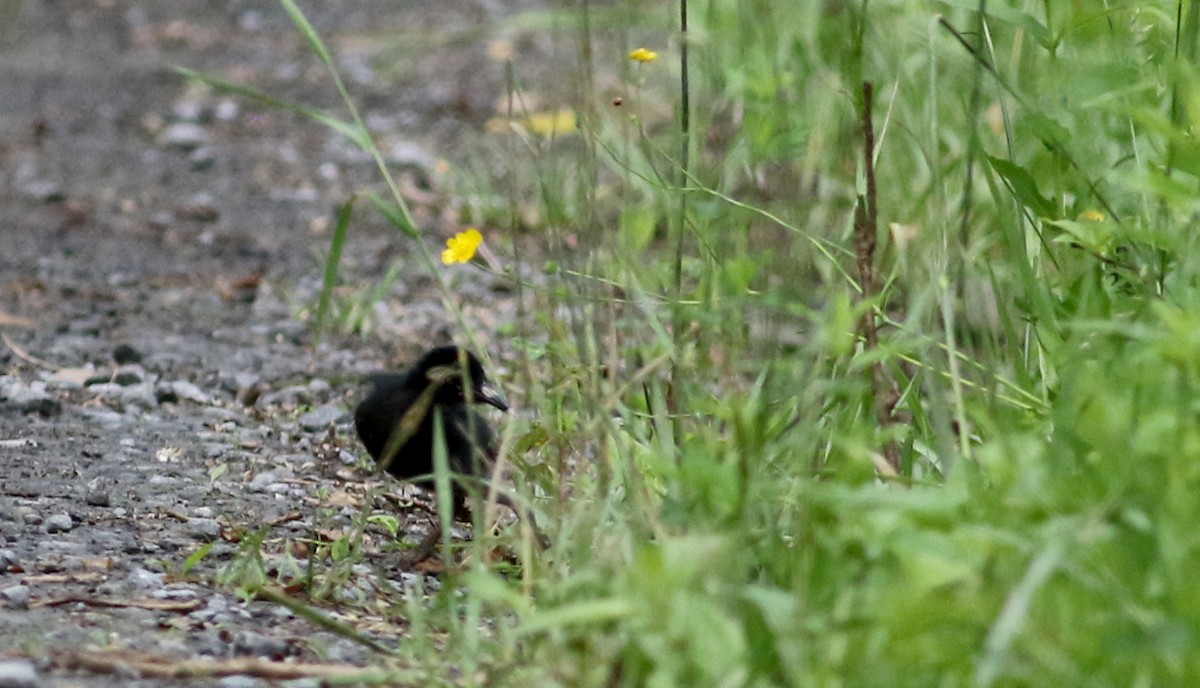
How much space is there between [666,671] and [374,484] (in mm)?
1934

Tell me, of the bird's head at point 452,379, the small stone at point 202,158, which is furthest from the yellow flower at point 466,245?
the small stone at point 202,158

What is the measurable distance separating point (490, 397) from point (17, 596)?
1.12m

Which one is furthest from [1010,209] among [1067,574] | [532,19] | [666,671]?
[532,19]

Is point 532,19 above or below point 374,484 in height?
above

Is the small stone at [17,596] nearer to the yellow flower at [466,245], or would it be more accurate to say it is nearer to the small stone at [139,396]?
the yellow flower at [466,245]

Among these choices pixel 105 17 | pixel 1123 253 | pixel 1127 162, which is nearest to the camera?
pixel 1123 253

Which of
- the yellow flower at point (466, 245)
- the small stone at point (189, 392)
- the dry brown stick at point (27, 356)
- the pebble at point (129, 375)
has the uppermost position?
the yellow flower at point (466, 245)

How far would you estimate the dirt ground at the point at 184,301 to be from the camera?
2975 millimetres

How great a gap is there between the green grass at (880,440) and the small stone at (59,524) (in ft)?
2.35

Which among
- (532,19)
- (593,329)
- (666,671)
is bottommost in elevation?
(666,671)

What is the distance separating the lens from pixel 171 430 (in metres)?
4.19

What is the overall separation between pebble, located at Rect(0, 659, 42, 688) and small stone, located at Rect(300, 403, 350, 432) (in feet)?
6.01

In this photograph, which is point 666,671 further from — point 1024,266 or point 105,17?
point 105,17

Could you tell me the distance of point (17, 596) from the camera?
288 cm
